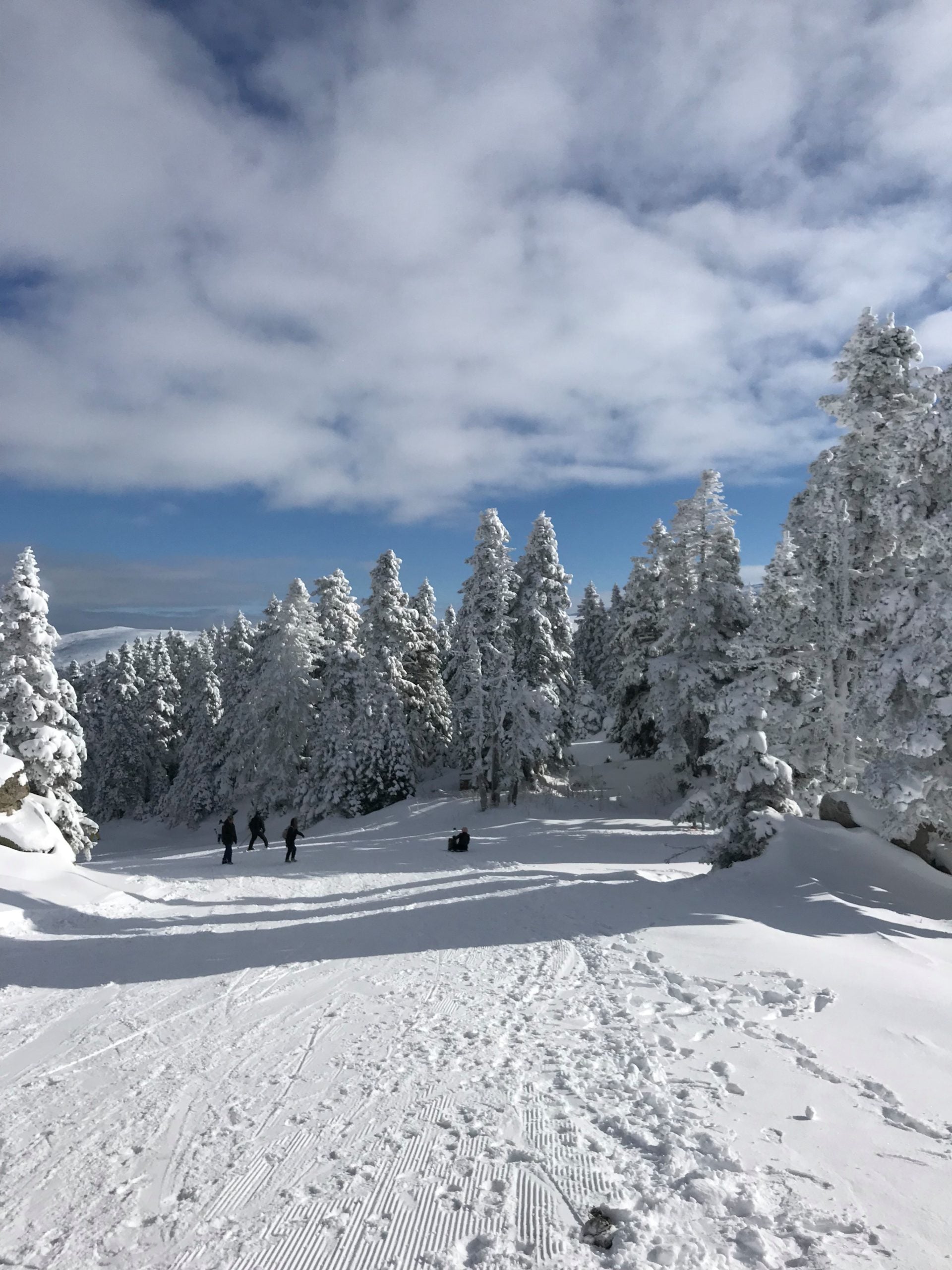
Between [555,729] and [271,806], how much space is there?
54.6 ft

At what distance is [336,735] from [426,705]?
248 inches

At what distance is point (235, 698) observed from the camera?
42.0 metres

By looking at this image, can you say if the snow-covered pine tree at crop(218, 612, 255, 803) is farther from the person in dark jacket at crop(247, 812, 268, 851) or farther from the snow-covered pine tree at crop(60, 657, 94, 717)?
the snow-covered pine tree at crop(60, 657, 94, 717)

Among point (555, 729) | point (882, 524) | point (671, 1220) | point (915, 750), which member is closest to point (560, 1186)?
point (671, 1220)

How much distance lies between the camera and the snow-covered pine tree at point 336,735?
3145cm

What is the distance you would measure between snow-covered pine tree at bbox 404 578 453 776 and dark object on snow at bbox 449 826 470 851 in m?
14.0

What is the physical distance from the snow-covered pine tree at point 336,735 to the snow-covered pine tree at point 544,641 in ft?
27.1

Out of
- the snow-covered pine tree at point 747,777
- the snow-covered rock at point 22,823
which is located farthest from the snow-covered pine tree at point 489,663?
the snow-covered rock at point 22,823

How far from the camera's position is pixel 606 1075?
5547 millimetres

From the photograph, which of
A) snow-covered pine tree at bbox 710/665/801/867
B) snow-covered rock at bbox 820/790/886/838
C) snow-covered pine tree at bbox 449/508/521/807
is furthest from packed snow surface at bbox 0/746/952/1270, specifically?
snow-covered pine tree at bbox 449/508/521/807

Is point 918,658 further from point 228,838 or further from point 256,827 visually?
point 256,827

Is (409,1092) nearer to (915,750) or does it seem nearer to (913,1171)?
(913,1171)

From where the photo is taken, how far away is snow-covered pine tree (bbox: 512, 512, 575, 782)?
29719 mm

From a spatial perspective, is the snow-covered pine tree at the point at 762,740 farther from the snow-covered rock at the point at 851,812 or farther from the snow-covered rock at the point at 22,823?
the snow-covered rock at the point at 22,823
